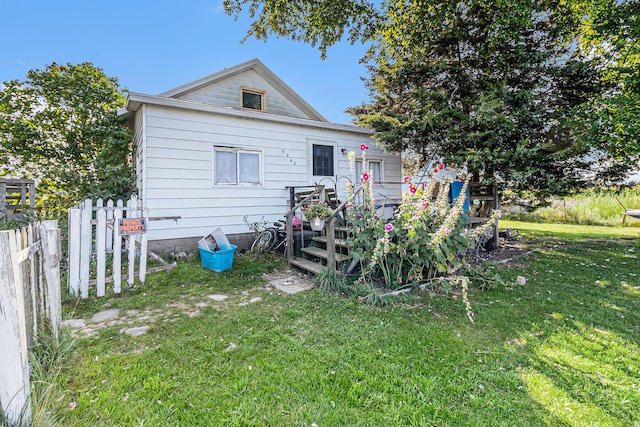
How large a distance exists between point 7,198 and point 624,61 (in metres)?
16.5

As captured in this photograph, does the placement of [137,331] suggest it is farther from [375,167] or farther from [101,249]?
[375,167]

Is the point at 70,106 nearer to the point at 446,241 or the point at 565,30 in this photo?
the point at 446,241

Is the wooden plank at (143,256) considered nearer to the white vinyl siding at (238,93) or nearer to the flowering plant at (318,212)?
the flowering plant at (318,212)

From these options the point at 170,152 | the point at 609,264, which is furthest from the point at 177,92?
→ the point at 609,264

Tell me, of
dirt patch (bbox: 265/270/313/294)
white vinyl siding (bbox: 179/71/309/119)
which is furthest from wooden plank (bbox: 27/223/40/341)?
white vinyl siding (bbox: 179/71/309/119)

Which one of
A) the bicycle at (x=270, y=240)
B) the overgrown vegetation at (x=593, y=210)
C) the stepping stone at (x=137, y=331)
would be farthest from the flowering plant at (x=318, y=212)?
the overgrown vegetation at (x=593, y=210)

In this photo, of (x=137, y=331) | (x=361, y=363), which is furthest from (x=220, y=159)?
(x=361, y=363)

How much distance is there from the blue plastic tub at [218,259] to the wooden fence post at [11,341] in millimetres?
3608

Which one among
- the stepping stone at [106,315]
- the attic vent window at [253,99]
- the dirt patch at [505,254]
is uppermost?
the attic vent window at [253,99]

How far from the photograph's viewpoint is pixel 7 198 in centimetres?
881

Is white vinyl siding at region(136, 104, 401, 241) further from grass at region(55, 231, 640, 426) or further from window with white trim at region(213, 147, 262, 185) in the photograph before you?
grass at region(55, 231, 640, 426)

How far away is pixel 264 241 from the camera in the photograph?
6574 millimetres

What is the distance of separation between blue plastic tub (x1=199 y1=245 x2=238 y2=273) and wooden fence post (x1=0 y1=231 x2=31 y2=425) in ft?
11.8

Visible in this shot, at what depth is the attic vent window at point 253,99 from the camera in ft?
31.4
